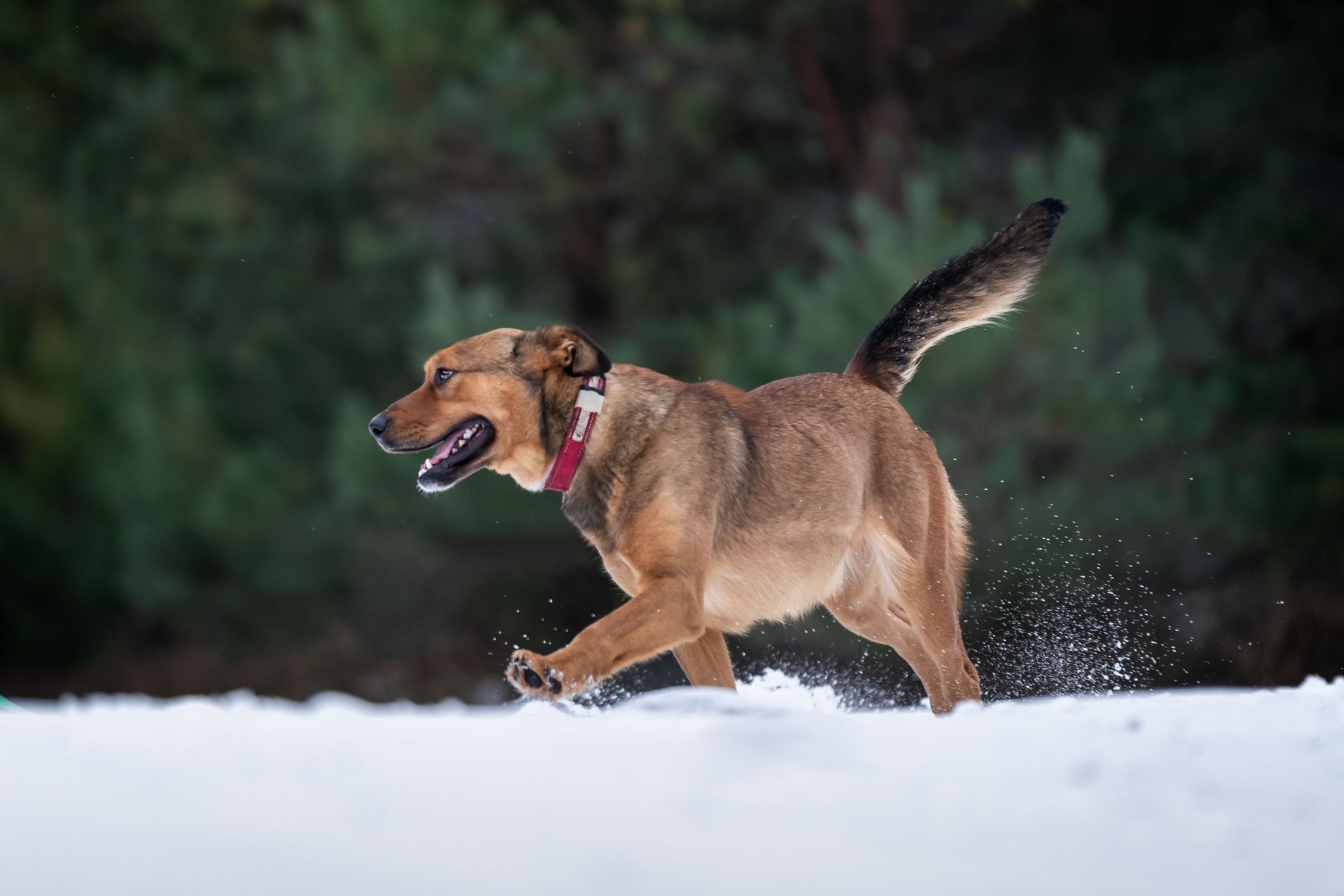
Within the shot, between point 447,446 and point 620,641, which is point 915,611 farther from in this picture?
point 447,446

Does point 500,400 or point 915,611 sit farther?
point 915,611

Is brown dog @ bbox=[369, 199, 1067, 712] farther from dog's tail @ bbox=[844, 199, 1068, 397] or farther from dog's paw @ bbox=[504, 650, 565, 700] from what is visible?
dog's paw @ bbox=[504, 650, 565, 700]

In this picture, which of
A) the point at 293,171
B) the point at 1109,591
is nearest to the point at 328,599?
the point at 293,171

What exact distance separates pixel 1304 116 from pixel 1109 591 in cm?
455

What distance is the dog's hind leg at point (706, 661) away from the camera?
18.1 ft

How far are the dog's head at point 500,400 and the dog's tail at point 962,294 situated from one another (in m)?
1.48

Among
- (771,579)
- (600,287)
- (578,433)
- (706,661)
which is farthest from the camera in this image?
(600,287)

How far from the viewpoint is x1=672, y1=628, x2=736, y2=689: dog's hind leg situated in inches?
217

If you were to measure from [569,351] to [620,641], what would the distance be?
1.14 m

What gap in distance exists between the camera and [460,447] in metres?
5.11

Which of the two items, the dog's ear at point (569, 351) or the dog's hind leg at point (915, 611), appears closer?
the dog's ear at point (569, 351)

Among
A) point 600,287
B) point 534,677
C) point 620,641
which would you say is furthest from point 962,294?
point 600,287

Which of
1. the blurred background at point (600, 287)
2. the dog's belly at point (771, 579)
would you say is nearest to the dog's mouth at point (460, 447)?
the dog's belly at point (771, 579)

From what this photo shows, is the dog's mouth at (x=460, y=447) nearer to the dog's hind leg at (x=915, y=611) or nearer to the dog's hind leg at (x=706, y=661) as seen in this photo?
the dog's hind leg at (x=706, y=661)
